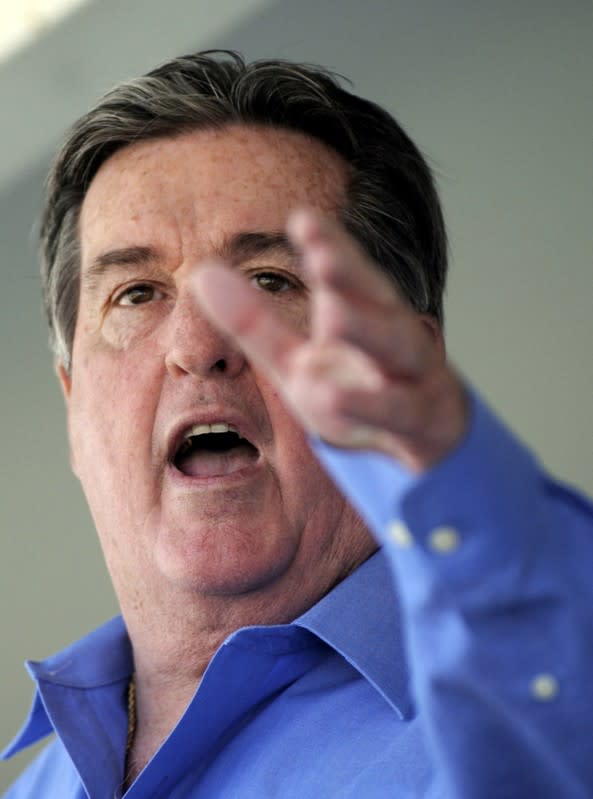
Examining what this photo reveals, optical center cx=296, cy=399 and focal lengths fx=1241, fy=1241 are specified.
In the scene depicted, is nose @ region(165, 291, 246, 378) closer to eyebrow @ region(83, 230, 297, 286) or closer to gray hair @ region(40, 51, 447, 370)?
eyebrow @ region(83, 230, 297, 286)

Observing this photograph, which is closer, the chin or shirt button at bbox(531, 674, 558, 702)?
shirt button at bbox(531, 674, 558, 702)

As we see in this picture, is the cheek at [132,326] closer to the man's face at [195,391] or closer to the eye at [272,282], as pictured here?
the man's face at [195,391]

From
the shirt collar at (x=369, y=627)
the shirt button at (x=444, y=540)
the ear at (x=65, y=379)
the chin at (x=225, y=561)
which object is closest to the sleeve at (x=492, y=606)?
the shirt button at (x=444, y=540)

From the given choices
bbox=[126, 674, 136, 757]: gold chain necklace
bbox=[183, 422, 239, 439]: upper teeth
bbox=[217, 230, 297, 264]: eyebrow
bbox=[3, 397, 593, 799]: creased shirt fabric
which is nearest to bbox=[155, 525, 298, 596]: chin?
bbox=[183, 422, 239, 439]: upper teeth

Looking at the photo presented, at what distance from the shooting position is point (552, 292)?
197 cm

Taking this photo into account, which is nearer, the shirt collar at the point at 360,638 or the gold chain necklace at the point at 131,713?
the shirt collar at the point at 360,638

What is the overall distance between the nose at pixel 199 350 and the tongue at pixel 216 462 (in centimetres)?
11

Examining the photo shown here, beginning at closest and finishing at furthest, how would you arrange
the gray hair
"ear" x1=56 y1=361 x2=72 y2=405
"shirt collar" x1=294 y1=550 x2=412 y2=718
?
"shirt collar" x1=294 y1=550 x2=412 y2=718
the gray hair
"ear" x1=56 y1=361 x2=72 y2=405

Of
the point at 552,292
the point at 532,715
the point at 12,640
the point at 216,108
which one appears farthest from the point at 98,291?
the point at 532,715

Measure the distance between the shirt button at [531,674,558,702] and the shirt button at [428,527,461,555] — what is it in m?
0.10

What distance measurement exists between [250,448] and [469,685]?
81cm

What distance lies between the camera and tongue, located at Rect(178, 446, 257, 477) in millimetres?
1511

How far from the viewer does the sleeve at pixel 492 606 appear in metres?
0.73

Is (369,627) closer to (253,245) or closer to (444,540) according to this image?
(253,245)
